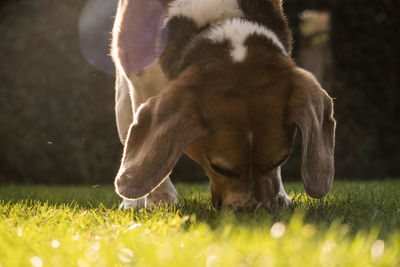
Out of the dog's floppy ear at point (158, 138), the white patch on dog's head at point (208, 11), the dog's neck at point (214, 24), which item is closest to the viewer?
the dog's floppy ear at point (158, 138)

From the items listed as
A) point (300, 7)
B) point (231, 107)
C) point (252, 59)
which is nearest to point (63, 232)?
point (231, 107)

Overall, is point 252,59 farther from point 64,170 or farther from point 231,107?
point 64,170

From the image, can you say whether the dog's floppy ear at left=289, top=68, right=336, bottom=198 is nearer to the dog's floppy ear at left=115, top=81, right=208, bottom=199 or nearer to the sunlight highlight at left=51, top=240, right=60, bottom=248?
the dog's floppy ear at left=115, top=81, right=208, bottom=199

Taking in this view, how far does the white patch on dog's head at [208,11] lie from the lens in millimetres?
3303

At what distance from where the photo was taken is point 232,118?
108 inches

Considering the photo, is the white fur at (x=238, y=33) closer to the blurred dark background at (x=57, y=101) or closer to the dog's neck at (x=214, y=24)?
the dog's neck at (x=214, y=24)

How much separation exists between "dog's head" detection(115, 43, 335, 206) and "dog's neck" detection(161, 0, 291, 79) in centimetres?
27

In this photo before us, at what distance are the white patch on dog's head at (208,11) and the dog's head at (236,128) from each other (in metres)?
0.48

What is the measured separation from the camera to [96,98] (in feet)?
22.5

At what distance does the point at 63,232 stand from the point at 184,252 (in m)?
0.86

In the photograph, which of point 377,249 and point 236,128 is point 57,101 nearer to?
point 236,128

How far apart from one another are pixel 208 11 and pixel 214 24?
12 centimetres

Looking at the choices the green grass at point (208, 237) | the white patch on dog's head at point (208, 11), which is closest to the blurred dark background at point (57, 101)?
the white patch on dog's head at point (208, 11)

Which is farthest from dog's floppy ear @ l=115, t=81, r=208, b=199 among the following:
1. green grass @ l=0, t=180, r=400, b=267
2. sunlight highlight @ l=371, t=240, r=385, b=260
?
sunlight highlight @ l=371, t=240, r=385, b=260
